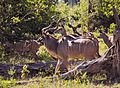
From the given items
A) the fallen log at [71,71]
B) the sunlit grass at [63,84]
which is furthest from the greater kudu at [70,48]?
the sunlit grass at [63,84]

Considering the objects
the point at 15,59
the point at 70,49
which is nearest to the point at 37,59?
the point at 15,59

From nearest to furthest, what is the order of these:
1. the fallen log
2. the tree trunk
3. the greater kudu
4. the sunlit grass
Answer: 1. the sunlit grass
2. the tree trunk
3. the fallen log
4. the greater kudu

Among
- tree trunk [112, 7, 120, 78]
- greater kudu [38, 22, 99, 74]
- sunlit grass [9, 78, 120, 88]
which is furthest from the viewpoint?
greater kudu [38, 22, 99, 74]

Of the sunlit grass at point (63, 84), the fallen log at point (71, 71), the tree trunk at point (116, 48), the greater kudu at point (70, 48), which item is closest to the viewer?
the sunlit grass at point (63, 84)

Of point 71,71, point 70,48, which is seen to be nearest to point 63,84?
point 71,71

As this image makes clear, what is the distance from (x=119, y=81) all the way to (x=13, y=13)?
7136 millimetres

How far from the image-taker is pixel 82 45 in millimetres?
11492

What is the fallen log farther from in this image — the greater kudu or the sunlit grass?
the sunlit grass

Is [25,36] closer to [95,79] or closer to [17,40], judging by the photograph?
[17,40]

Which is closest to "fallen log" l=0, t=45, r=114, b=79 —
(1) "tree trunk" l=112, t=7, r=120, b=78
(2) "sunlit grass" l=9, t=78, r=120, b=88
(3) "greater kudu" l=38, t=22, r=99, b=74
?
(1) "tree trunk" l=112, t=7, r=120, b=78

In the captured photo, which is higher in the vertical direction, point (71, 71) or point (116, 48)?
point (116, 48)

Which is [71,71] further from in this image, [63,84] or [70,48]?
[70,48]

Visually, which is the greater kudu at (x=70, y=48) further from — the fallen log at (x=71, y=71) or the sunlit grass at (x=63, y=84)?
the sunlit grass at (x=63, y=84)

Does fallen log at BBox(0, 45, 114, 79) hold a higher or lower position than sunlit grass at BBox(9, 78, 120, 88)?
higher
